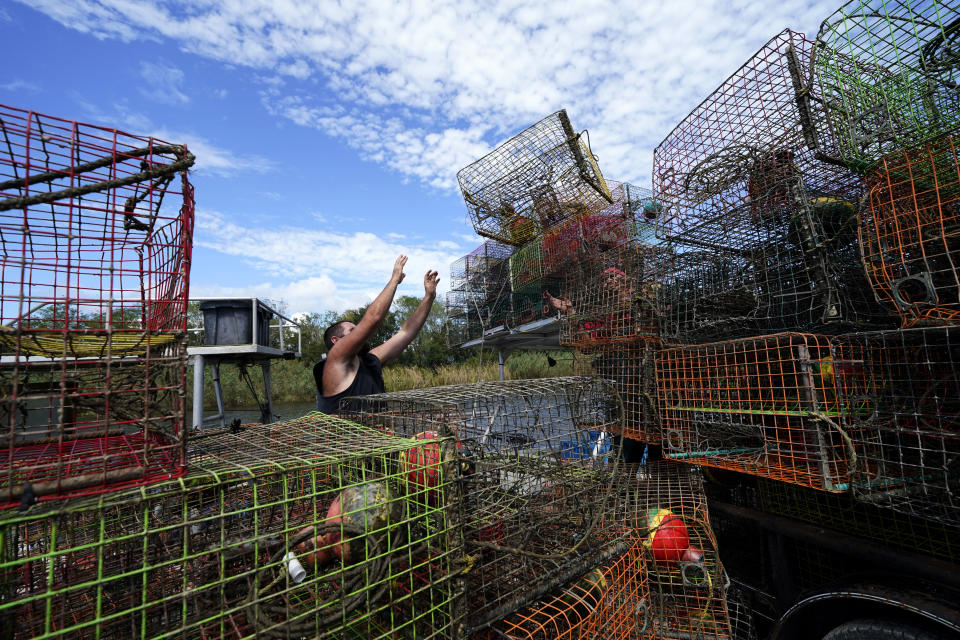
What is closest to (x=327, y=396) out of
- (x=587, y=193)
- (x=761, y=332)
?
(x=761, y=332)

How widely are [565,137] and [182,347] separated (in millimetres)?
3901

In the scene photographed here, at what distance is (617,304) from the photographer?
9.52 ft

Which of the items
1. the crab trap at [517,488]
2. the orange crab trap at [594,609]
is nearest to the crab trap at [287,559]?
the crab trap at [517,488]

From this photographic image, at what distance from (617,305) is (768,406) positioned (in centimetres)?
106

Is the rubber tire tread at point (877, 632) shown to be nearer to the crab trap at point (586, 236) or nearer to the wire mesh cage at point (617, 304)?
the wire mesh cage at point (617, 304)

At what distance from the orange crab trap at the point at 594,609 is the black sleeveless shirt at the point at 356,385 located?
154 cm

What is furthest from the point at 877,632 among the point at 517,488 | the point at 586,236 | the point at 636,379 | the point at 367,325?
the point at 586,236

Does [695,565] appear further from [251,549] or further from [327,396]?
[327,396]

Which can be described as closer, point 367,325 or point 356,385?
point 367,325

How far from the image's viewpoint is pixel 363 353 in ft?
10.6

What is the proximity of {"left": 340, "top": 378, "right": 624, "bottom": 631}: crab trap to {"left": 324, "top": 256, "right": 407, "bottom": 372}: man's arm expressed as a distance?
50cm

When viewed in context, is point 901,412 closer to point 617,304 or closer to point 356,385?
point 617,304

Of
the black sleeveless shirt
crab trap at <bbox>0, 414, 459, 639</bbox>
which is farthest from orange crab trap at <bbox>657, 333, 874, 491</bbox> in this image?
the black sleeveless shirt

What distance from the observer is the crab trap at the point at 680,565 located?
1979 millimetres
